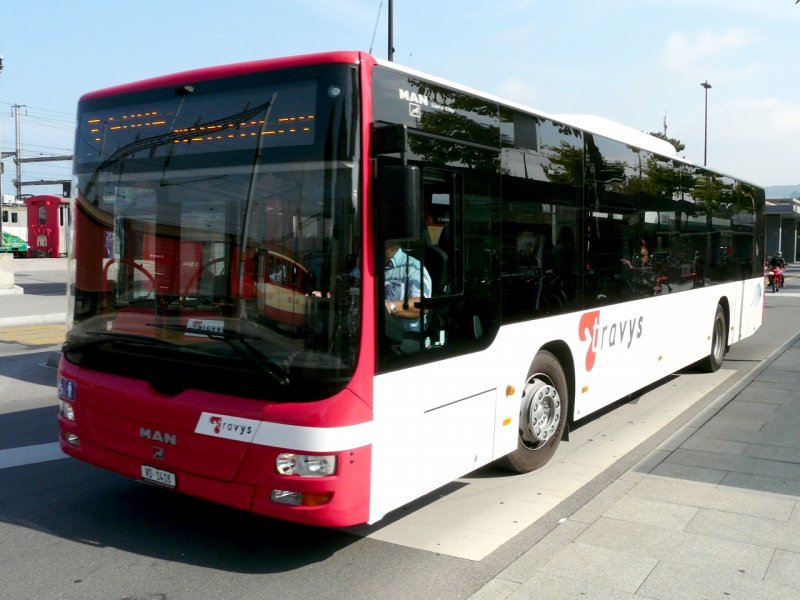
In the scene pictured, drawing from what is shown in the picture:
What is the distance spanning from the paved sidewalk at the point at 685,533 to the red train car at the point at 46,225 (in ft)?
152

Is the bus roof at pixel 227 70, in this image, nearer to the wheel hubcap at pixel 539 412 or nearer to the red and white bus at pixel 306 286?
the red and white bus at pixel 306 286

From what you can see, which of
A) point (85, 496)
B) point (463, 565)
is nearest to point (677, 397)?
point (463, 565)

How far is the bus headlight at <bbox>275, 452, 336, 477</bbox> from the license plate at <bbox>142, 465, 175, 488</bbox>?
852 mm

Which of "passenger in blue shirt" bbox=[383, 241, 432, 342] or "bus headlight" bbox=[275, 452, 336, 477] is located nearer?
"bus headlight" bbox=[275, 452, 336, 477]

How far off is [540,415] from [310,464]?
261 cm

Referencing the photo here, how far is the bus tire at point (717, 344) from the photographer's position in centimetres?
1121

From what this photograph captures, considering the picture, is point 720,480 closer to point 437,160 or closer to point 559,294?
point 559,294

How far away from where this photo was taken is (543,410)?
20.5 ft

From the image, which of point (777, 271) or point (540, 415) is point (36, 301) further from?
point (777, 271)

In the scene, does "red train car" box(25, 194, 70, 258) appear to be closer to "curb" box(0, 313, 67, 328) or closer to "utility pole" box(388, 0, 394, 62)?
"curb" box(0, 313, 67, 328)

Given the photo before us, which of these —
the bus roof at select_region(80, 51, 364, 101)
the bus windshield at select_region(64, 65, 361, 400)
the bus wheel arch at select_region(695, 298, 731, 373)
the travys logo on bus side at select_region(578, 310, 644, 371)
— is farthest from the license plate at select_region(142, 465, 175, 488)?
the bus wheel arch at select_region(695, 298, 731, 373)

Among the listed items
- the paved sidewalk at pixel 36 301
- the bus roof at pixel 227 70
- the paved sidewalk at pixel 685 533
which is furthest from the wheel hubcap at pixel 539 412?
the paved sidewalk at pixel 36 301

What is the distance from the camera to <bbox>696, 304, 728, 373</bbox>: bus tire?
441 inches

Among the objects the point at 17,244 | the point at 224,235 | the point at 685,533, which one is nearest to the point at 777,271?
the point at 685,533
